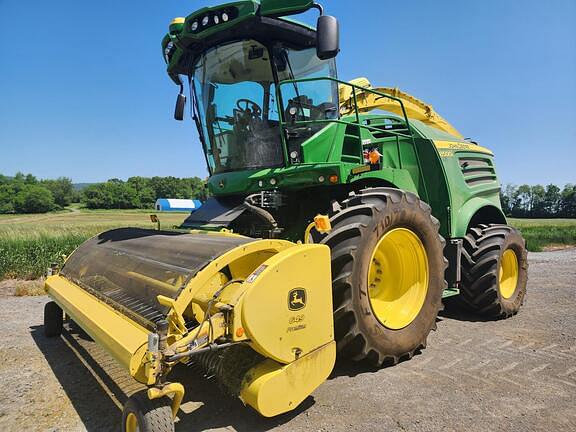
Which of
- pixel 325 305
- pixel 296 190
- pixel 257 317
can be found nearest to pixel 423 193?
pixel 296 190

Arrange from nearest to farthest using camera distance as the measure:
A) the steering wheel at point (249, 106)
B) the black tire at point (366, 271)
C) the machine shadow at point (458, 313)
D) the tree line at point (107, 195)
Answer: the black tire at point (366, 271)
the steering wheel at point (249, 106)
the machine shadow at point (458, 313)
the tree line at point (107, 195)

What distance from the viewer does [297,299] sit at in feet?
7.70

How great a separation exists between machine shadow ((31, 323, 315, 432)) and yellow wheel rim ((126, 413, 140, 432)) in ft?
1.35

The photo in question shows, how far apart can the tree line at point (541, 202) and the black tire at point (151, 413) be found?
58996mm

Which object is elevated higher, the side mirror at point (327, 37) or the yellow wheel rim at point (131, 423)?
the side mirror at point (327, 37)

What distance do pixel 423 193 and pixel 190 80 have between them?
2.96 m

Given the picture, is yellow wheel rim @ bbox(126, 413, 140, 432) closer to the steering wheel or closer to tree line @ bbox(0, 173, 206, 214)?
the steering wheel

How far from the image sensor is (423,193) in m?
4.85

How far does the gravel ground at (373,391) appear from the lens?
2.39 meters

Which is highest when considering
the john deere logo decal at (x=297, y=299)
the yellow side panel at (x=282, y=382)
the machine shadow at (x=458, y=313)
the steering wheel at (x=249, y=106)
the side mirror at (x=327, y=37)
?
the side mirror at (x=327, y=37)

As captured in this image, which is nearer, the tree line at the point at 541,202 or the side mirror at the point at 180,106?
the side mirror at the point at 180,106

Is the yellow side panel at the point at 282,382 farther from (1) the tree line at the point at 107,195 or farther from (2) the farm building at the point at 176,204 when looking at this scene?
(1) the tree line at the point at 107,195

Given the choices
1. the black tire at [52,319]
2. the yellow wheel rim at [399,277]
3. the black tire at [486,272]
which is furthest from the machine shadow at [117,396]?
the black tire at [486,272]

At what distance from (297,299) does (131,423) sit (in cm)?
104
